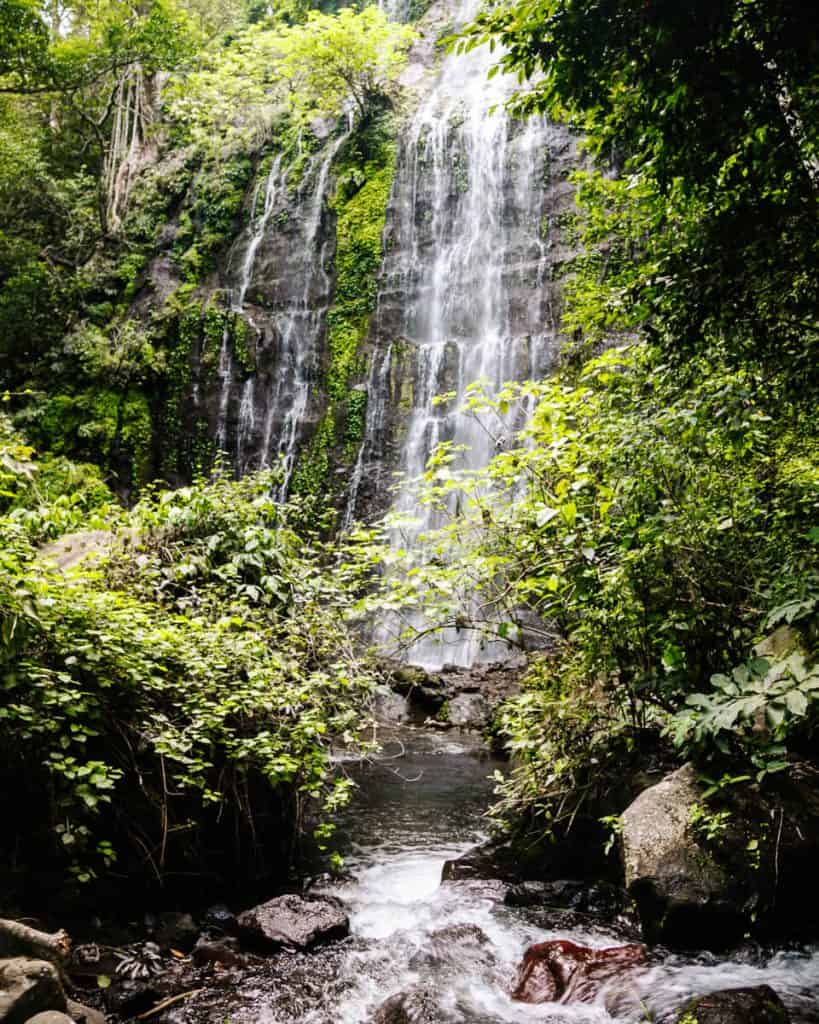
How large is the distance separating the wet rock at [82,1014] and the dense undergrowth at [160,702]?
66 cm

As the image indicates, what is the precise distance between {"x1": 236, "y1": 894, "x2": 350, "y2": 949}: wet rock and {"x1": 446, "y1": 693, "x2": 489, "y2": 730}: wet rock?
590 centimetres

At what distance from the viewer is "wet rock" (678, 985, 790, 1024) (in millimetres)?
3148

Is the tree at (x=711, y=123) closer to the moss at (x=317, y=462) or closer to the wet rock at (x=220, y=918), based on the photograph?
the wet rock at (x=220, y=918)

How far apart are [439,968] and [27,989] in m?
2.35

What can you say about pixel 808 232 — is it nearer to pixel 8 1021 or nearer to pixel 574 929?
pixel 574 929

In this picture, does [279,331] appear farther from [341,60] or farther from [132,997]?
[132,997]

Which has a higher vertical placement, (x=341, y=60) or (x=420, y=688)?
(x=341, y=60)

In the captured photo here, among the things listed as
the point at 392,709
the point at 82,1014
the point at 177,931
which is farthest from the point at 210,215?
the point at 82,1014

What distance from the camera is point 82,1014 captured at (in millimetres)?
3113

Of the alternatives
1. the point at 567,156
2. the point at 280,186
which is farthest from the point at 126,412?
the point at 567,156

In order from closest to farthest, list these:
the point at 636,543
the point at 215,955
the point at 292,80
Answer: the point at 215,955
the point at 636,543
the point at 292,80

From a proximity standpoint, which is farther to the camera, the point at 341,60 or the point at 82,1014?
the point at 341,60

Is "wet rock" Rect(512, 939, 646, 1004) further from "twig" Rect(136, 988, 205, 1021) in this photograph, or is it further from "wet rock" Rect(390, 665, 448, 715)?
"wet rock" Rect(390, 665, 448, 715)

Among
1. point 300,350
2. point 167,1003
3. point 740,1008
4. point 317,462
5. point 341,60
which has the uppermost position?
point 341,60
